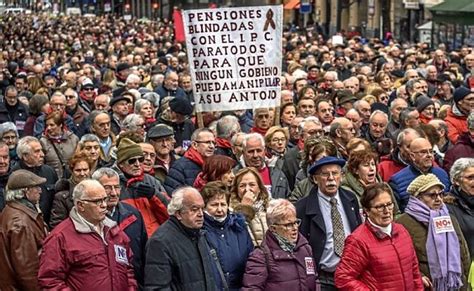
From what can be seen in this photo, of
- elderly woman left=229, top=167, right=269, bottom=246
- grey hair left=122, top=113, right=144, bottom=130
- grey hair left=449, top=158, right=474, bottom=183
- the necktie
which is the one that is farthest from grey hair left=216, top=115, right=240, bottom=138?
grey hair left=449, top=158, right=474, bottom=183

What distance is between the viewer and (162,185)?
934 cm

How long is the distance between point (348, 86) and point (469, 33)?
16.2m

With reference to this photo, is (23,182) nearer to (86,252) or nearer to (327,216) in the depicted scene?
(86,252)

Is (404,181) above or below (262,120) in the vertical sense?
below

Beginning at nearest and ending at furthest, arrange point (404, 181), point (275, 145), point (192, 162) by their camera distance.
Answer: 1. point (404, 181)
2. point (192, 162)
3. point (275, 145)

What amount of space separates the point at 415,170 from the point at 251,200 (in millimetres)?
1591

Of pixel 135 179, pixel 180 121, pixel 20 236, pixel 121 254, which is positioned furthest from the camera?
pixel 180 121

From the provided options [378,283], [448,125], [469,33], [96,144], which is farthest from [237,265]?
[469,33]

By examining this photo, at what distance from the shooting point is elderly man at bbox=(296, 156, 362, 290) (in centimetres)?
772

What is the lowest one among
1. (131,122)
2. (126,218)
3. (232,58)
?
(126,218)

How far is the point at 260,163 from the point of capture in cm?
938

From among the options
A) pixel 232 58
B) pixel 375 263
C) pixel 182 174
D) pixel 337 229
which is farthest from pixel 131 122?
pixel 375 263

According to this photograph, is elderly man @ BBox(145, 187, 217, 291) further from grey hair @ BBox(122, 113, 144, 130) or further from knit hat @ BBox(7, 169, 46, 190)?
grey hair @ BBox(122, 113, 144, 130)

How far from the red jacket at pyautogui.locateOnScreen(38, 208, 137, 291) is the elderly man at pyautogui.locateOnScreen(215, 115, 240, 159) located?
3.45 m
